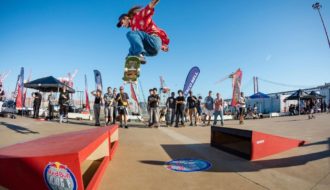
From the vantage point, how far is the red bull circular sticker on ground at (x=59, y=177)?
2.01 metres

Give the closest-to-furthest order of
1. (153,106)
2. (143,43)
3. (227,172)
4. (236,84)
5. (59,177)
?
(59,177) < (227,172) < (153,106) < (143,43) < (236,84)

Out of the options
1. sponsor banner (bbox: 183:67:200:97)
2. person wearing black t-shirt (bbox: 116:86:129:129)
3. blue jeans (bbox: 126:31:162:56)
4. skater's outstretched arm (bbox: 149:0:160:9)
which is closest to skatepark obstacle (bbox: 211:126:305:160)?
person wearing black t-shirt (bbox: 116:86:129:129)

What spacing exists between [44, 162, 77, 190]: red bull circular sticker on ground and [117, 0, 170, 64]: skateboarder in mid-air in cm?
1483

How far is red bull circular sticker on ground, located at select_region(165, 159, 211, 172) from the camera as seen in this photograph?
12.0 ft

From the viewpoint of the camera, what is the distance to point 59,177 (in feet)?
6.63

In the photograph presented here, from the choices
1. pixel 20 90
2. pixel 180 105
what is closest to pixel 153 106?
pixel 180 105

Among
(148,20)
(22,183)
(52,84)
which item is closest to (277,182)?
(22,183)

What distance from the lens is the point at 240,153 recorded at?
4.50m

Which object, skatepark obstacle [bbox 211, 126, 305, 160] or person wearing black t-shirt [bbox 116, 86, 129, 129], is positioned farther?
person wearing black t-shirt [bbox 116, 86, 129, 129]

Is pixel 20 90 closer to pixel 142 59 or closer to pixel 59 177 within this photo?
pixel 142 59

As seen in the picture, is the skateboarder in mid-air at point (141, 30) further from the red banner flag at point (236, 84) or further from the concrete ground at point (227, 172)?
the concrete ground at point (227, 172)

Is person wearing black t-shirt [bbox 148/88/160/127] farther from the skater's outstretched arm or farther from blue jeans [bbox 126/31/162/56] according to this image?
the skater's outstretched arm

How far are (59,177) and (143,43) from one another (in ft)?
52.1

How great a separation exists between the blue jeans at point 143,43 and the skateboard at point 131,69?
64 centimetres
